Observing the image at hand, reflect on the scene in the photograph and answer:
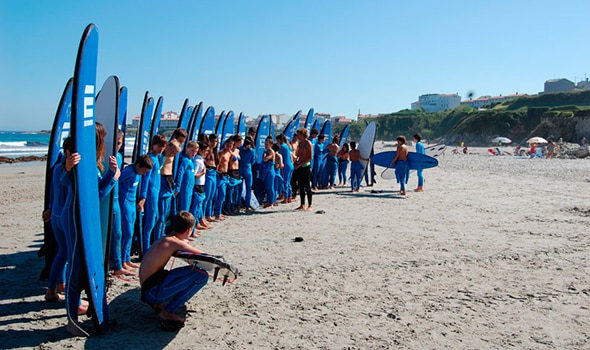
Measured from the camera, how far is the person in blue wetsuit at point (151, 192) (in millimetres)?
5809

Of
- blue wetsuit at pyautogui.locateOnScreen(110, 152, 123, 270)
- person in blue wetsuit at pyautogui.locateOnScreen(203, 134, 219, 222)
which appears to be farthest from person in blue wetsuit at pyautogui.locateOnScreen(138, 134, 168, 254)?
person in blue wetsuit at pyautogui.locateOnScreen(203, 134, 219, 222)

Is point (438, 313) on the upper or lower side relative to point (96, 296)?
lower

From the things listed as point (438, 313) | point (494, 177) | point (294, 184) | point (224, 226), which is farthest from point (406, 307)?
point (494, 177)

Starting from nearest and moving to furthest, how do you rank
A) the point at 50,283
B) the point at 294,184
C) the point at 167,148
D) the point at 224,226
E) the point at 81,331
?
the point at 81,331 < the point at 50,283 < the point at 167,148 < the point at 224,226 < the point at 294,184

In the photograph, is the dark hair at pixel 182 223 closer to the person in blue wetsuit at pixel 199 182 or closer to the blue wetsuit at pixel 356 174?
the person in blue wetsuit at pixel 199 182

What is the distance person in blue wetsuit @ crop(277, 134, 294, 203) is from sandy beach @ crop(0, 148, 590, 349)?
1.95 meters

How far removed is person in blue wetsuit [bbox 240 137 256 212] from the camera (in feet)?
32.8

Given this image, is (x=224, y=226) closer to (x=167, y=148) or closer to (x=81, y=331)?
(x=167, y=148)

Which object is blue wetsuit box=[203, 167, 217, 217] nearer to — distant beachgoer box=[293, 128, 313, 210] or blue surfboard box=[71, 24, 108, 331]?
distant beachgoer box=[293, 128, 313, 210]

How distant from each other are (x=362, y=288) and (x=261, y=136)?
6.78 meters

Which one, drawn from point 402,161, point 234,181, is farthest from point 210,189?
point 402,161

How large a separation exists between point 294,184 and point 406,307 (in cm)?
776

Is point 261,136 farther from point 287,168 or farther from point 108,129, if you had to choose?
point 108,129

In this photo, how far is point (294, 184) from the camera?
12.2 meters
